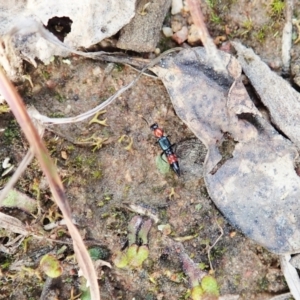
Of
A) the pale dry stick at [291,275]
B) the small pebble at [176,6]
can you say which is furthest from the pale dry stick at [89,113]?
the pale dry stick at [291,275]

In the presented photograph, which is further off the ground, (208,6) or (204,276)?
(208,6)

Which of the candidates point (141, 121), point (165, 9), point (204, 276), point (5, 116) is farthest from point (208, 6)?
point (204, 276)

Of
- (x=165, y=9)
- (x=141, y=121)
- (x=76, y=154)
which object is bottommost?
(x=76, y=154)

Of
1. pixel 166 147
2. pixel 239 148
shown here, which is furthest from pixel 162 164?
pixel 239 148

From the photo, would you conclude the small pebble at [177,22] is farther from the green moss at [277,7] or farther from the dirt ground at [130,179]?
the green moss at [277,7]

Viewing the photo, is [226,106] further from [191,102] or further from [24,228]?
[24,228]
